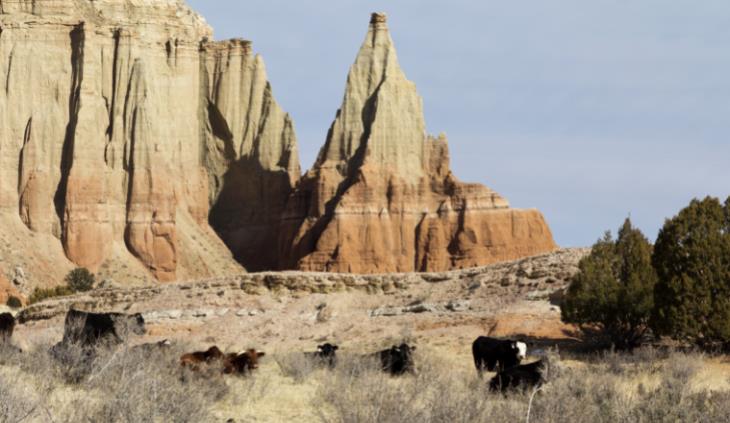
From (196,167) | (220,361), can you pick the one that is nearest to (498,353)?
(220,361)

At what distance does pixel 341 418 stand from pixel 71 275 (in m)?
76.5

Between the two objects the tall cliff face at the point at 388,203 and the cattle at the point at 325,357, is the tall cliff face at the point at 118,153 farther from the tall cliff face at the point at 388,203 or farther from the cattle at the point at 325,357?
the cattle at the point at 325,357

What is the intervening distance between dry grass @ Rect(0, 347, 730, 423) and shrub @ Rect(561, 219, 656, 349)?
889cm

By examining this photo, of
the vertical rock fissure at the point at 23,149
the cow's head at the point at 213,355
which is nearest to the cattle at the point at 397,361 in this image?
the cow's head at the point at 213,355

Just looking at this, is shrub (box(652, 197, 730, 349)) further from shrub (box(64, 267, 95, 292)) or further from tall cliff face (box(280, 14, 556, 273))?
tall cliff face (box(280, 14, 556, 273))

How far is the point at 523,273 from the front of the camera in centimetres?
4641

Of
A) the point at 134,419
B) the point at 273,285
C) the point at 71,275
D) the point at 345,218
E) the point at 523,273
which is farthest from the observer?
the point at 345,218

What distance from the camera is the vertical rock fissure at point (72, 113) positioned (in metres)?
103

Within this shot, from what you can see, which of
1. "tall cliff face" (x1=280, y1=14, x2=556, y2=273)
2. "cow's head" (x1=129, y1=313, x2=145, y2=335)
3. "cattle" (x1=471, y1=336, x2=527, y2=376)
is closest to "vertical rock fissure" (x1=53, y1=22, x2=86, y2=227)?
"tall cliff face" (x1=280, y1=14, x2=556, y2=273)

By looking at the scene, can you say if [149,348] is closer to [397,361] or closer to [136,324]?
[136,324]

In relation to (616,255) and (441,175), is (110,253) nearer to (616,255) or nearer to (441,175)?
(441,175)

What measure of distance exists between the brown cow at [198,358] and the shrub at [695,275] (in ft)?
43.5

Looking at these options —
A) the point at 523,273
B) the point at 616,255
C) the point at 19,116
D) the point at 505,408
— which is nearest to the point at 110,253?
the point at 19,116

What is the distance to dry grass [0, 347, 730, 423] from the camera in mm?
17656
